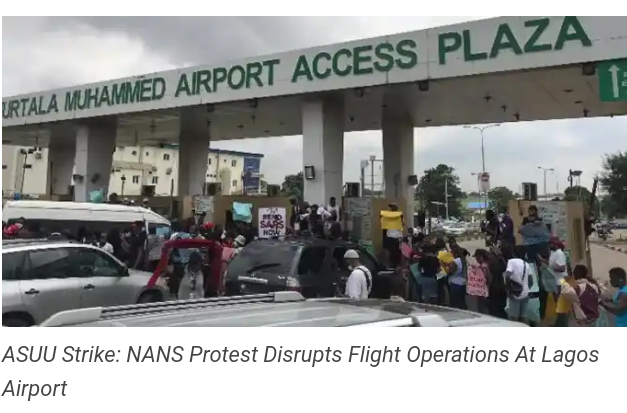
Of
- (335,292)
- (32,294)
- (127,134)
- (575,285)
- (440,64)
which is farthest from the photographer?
(127,134)

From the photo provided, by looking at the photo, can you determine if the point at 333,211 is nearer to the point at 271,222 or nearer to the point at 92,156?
the point at 271,222

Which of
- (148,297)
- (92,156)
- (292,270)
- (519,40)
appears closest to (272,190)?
(92,156)

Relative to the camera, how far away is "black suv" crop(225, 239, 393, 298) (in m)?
7.01

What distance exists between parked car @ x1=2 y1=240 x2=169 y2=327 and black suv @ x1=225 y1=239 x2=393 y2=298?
1.66 metres

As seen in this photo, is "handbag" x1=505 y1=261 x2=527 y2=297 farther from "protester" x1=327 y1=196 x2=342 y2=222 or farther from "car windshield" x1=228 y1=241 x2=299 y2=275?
"protester" x1=327 y1=196 x2=342 y2=222

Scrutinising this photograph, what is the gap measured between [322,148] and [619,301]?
9.27 meters

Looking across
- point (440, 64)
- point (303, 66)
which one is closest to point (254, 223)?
point (303, 66)

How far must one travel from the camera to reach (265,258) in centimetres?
736

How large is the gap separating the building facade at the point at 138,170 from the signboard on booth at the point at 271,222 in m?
37.3

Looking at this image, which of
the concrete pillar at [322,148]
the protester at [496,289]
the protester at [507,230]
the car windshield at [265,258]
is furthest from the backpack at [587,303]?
the concrete pillar at [322,148]

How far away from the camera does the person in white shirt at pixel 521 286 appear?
6.86 m
